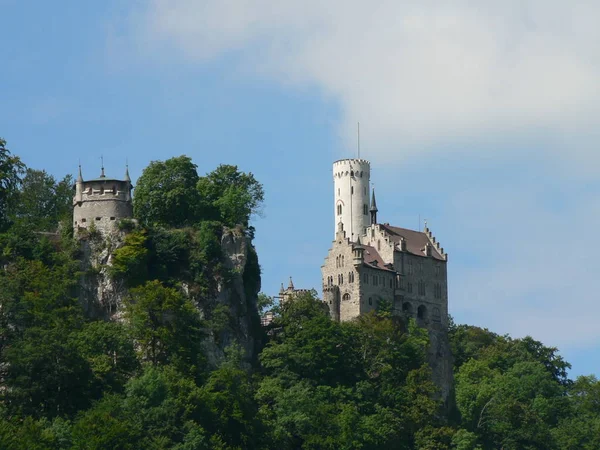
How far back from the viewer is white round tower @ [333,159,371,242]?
144875mm

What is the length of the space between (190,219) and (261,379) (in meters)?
12.0

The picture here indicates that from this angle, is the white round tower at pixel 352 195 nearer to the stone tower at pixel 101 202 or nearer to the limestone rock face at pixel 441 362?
the limestone rock face at pixel 441 362

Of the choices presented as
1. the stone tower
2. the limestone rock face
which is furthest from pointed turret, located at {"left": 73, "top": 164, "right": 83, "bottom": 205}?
the limestone rock face

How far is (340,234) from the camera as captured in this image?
135 meters

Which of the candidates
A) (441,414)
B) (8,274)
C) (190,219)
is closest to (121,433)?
(8,274)

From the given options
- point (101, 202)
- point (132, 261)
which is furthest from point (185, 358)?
point (101, 202)

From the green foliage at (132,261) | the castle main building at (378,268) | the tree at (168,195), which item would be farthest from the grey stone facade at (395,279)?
the green foliage at (132,261)

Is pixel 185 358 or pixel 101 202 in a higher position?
pixel 101 202

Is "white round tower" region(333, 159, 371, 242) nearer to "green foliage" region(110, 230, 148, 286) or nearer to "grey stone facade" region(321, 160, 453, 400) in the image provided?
"grey stone facade" region(321, 160, 453, 400)

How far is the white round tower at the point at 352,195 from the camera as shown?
14488 centimetres

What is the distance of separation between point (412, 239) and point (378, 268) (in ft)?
23.5

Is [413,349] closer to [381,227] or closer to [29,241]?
[381,227]

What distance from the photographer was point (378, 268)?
441 ft

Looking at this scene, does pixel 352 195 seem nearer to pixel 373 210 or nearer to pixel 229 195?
pixel 373 210
